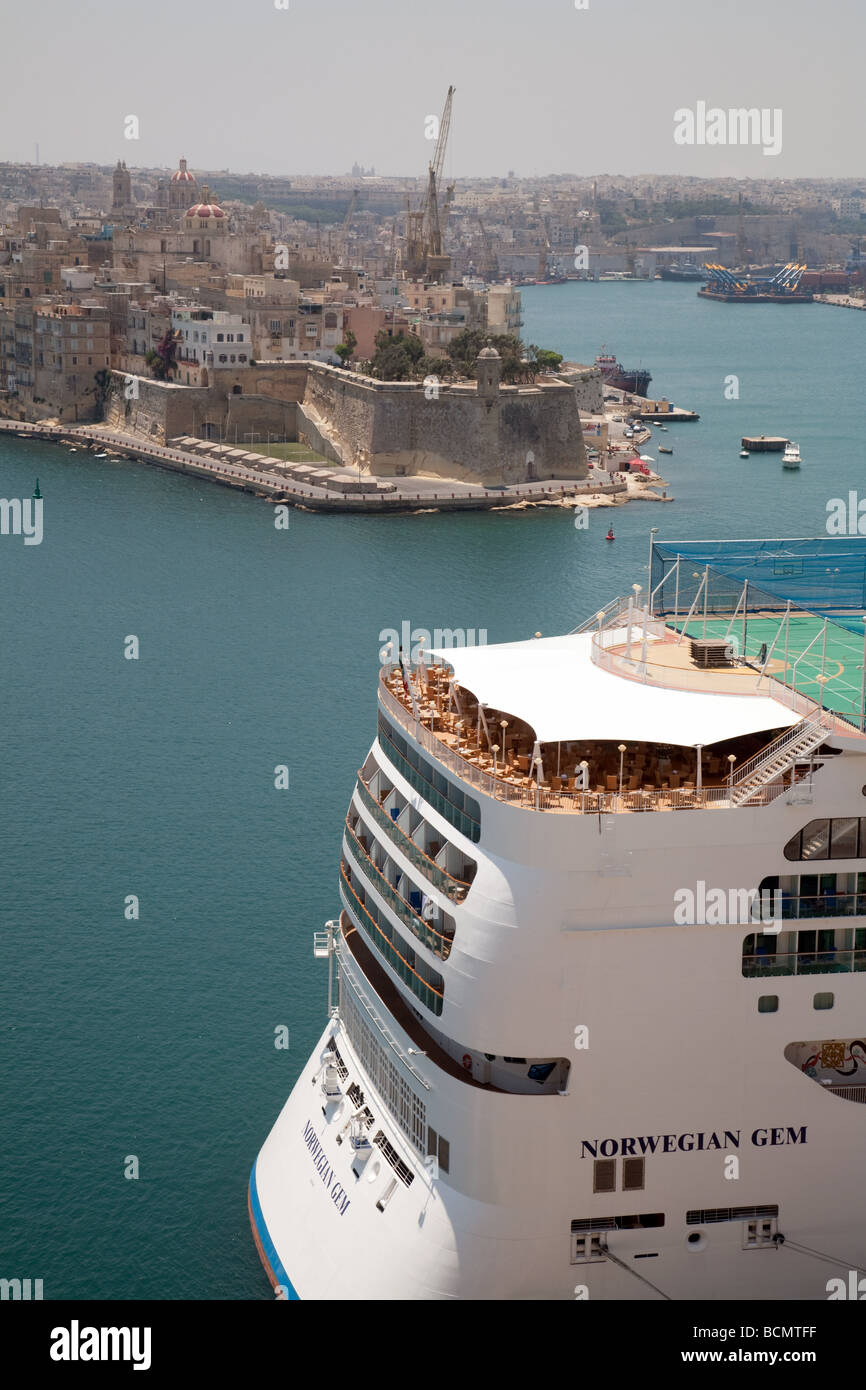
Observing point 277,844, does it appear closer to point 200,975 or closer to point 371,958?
point 200,975

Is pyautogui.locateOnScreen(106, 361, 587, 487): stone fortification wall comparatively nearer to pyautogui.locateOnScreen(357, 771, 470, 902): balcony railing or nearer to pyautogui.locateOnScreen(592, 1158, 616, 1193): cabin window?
pyautogui.locateOnScreen(357, 771, 470, 902): balcony railing

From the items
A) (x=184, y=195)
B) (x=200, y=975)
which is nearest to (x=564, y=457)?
(x=200, y=975)

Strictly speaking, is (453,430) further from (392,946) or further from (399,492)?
(392,946)

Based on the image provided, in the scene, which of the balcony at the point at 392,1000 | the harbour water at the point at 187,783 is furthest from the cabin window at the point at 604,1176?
the harbour water at the point at 187,783

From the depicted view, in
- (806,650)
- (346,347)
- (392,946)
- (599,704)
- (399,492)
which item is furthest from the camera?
(346,347)

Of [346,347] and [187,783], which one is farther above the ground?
[346,347]

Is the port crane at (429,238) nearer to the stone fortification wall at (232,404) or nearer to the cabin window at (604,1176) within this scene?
the stone fortification wall at (232,404)

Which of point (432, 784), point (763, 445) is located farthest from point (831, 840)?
point (763, 445)
